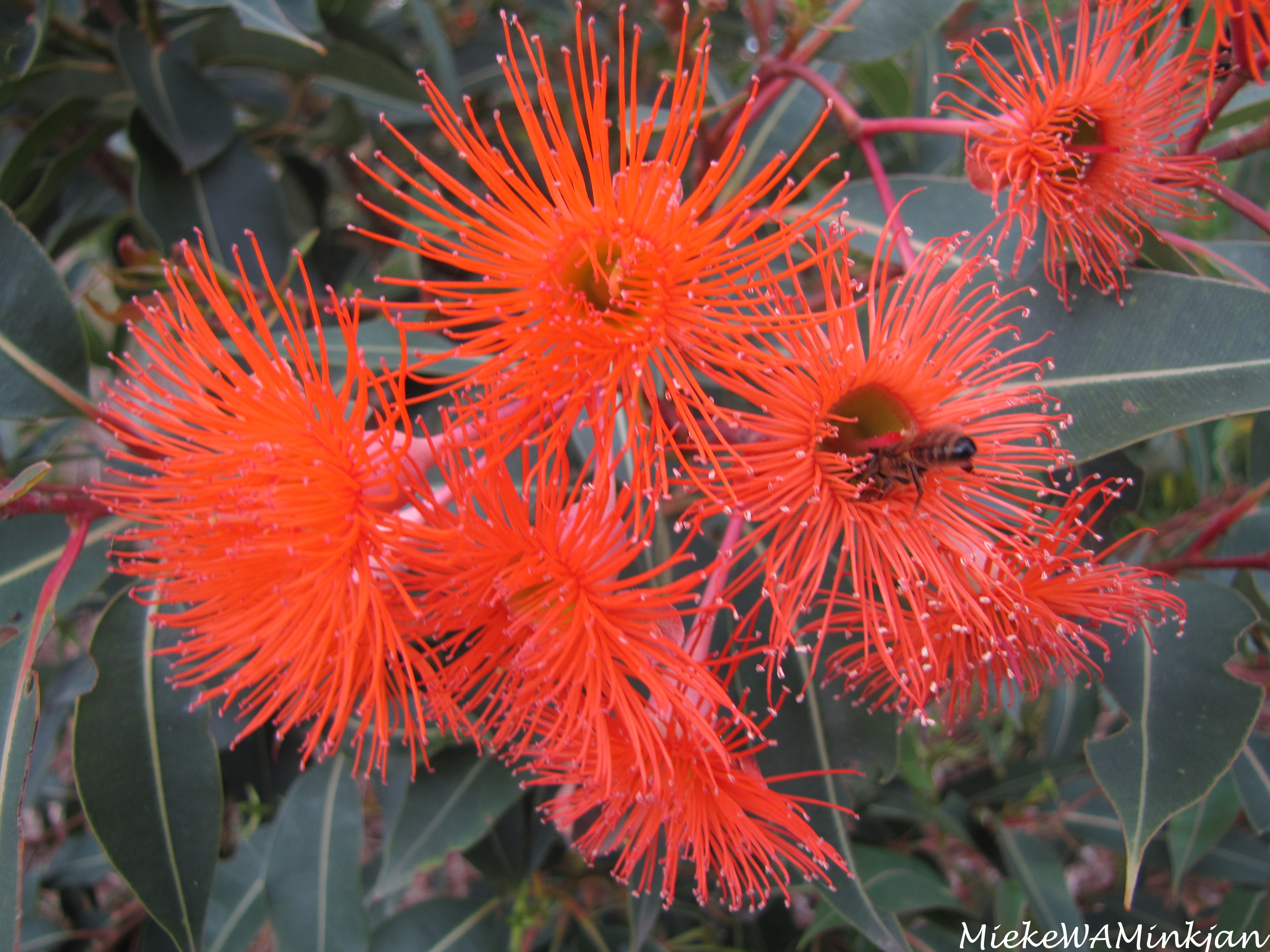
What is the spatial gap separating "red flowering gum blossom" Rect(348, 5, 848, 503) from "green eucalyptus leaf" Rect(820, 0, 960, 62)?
0.61 metres

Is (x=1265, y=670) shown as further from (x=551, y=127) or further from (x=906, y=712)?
(x=551, y=127)

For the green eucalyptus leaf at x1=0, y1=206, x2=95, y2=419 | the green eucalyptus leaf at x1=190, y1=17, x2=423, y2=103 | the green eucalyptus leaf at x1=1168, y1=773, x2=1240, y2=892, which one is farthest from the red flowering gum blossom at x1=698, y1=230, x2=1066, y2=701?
the green eucalyptus leaf at x1=190, y1=17, x2=423, y2=103

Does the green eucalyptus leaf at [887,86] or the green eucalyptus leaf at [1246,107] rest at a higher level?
the green eucalyptus leaf at [887,86]

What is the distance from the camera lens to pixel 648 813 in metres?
1.05

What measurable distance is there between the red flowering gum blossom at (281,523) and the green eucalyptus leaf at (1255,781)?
1.64 meters

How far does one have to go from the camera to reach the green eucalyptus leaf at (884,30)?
134cm

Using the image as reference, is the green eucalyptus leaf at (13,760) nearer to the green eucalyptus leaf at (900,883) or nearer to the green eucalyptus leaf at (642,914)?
the green eucalyptus leaf at (642,914)

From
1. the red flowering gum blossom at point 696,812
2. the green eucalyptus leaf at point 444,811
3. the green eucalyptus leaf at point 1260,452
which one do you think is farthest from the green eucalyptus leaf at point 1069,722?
the green eucalyptus leaf at point 444,811

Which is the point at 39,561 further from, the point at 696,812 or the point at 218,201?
the point at 696,812

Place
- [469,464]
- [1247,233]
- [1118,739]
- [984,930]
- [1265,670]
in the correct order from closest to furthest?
[469,464]
[1118,739]
[1265,670]
[984,930]
[1247,233]

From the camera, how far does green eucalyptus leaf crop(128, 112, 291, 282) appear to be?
1.61 meters

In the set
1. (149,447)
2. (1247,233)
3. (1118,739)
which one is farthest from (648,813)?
(1247,233)

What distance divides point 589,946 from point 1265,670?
169 cm

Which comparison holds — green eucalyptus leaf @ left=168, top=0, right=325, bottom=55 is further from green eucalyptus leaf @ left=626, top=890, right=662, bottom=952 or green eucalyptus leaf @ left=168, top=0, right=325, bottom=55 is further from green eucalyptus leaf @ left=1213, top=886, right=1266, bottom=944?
green eucalyptus leaf @ left=1213, top=886, right=1266, bottom=944
